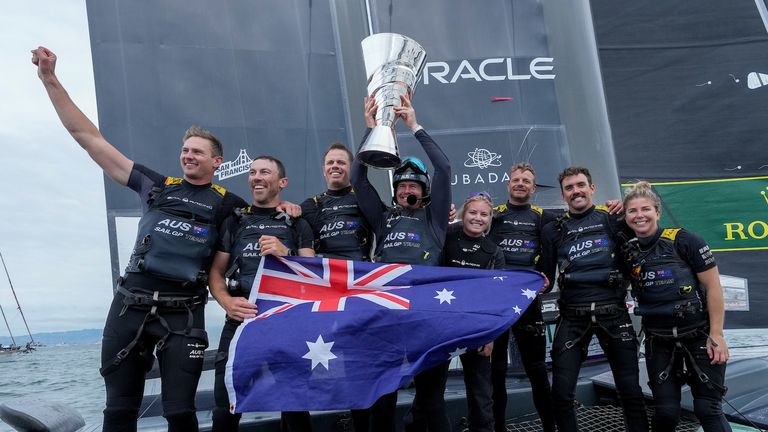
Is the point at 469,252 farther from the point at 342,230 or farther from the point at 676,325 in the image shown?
the point at 676,325

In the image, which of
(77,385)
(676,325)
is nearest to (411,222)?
(676,325)

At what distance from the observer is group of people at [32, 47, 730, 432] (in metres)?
2.84

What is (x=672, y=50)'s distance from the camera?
6727mm

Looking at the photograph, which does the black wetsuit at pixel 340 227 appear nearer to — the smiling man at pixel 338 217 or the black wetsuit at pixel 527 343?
the smiling man at pixel 338 217

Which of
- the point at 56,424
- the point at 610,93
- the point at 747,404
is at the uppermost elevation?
the point at 610,93

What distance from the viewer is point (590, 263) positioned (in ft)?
10.9

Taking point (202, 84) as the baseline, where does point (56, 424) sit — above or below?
below

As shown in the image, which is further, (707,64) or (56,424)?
(707,64)

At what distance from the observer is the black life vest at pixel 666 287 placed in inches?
123

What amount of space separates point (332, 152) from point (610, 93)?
4417 mm

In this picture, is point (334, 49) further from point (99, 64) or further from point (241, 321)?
point (241, 321)

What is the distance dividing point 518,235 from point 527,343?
1.97ft

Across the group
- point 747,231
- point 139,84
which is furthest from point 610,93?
point 139,84

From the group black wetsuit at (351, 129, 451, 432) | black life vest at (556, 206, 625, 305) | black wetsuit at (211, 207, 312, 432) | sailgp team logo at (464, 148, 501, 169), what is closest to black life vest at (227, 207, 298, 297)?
black wetsuit at (211, 207, 312, 432)
